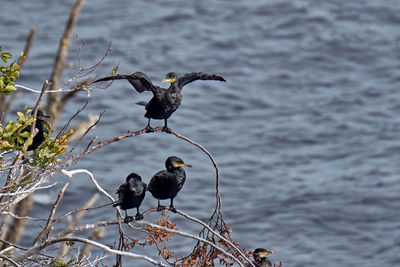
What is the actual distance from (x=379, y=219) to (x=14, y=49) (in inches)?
639

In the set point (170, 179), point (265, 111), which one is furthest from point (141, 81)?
point (265, 111)

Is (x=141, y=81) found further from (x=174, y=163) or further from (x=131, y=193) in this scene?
(x=131, y=193)

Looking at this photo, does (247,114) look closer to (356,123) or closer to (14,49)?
(356,123)

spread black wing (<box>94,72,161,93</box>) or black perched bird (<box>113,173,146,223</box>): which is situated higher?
spread black wing (<box>94,72,161,93</box>)

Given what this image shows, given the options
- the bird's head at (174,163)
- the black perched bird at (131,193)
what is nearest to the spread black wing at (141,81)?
the bird's head at (174,163)

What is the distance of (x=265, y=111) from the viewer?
112ft

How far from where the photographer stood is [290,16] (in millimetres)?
41812

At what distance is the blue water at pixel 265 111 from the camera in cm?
2839

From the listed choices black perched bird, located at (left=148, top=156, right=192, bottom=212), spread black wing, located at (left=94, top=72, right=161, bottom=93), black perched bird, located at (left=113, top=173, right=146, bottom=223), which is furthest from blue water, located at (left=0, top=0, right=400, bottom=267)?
spread black wing, located at (left=94, top=72, right=161, bottom=93)

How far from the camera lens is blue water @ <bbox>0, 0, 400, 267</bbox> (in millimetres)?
28391

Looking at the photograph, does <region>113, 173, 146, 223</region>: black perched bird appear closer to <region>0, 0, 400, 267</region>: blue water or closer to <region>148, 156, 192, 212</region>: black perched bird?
<region>148, 156, 192, 212</region>: black perched bird

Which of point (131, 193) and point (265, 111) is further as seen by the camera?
point (265, 111)

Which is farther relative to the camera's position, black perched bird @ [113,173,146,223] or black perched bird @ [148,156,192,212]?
black perched bird @ [148,156,192,212]

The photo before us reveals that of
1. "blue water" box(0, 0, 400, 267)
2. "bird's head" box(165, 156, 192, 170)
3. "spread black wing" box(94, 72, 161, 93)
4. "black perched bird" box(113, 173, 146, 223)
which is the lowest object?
"black perched bird" box(113, 173, 146, 223)
